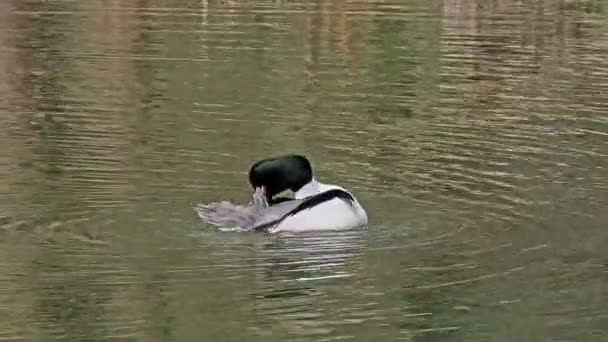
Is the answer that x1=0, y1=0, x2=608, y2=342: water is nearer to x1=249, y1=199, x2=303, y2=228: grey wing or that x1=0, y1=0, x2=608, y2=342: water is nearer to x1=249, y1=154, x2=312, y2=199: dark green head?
x1=249, y1=199, x2=303, y2=228: grey wing

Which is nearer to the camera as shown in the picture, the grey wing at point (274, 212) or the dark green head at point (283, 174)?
the grey wing at point (274, 212)

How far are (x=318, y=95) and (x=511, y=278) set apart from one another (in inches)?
377

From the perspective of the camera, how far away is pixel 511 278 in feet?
39.6

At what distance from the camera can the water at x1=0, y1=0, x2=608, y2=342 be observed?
1116cm

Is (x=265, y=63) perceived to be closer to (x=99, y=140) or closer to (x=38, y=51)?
(x=38, y=51)

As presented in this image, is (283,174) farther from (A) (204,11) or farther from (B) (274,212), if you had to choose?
(A) (204,11)

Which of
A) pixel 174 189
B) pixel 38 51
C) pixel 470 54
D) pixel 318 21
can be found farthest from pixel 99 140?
pixel 318 21

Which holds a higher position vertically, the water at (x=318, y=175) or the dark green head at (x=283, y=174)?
the dark green head at (x=283, y=174)

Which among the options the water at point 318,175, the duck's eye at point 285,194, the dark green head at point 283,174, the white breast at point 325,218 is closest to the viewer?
the water at point 318,175

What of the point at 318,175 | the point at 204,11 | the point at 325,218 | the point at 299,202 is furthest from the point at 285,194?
the point at 204,11

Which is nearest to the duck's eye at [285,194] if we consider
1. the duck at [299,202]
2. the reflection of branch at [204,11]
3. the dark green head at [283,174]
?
the duck at [299,202]

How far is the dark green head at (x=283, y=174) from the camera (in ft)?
44.3

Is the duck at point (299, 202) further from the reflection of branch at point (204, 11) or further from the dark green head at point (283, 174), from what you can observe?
the reflection of branch at point (204, 11)

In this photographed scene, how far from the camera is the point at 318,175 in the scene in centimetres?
1602
